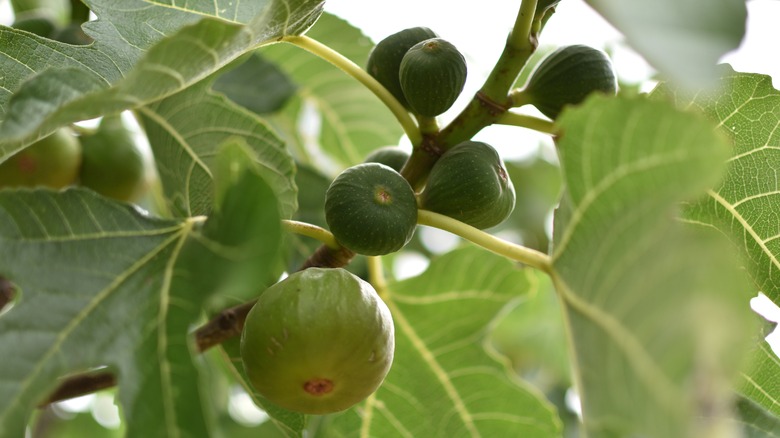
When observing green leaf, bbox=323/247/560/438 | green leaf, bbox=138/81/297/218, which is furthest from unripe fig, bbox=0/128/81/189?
green leaf, bbox=323/247/560/438

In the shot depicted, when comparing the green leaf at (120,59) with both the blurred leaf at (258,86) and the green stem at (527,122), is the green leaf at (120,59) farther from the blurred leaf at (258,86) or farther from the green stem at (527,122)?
the blurred leaf at (258,86)

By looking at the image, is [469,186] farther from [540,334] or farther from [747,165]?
[540,334]

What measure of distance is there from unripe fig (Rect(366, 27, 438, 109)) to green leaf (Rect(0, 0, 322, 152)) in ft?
0.53

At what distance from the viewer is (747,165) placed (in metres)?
1.72

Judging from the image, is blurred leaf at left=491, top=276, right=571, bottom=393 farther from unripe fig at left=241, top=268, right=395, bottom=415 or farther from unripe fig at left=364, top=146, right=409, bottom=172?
unripe fig at left=241, top=268, right=395, bottom=415

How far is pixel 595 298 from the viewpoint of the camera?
1245 mm

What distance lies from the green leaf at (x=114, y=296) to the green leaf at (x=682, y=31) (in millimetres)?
540

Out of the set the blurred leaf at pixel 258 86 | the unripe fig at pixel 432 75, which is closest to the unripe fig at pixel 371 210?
the unripe fig at pixel 432 75

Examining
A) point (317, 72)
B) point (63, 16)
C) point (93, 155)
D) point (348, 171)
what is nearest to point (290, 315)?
point (348, 171)

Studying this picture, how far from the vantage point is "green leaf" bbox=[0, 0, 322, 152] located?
1.28m

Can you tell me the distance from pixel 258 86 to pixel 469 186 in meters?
1.20

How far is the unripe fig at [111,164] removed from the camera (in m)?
2.38

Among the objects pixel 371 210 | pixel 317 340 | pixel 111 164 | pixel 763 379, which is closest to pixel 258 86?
pixel 111 164

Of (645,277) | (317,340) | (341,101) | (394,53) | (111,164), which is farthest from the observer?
(341,101)
